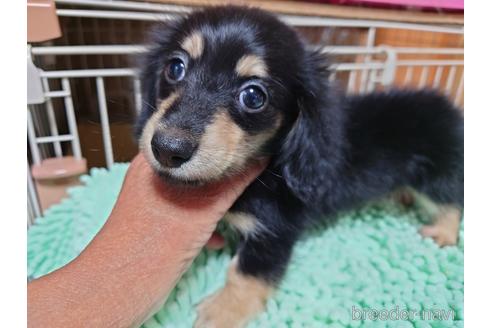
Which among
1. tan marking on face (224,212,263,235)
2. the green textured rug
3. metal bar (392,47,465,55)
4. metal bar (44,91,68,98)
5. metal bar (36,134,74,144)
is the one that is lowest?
the green textured rug

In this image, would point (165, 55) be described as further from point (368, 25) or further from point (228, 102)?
point (368, 25)

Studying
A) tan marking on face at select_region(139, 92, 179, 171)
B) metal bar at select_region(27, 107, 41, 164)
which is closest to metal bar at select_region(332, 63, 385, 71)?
tan marking on face at select_region(139, 92, 179, 171)

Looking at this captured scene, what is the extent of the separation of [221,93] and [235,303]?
0.52 m

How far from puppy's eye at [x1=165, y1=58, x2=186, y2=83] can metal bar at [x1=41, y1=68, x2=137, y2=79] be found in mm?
219

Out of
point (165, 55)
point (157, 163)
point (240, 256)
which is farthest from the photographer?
point (240, 256)

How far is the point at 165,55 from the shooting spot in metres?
0.97

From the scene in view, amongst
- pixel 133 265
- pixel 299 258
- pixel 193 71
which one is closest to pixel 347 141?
pixel 299 258

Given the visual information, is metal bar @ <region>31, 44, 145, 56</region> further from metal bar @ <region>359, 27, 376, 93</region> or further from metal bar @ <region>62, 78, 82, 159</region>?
metal bar @ <region>359, 27, 376, 93</region>

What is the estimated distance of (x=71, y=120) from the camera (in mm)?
1223

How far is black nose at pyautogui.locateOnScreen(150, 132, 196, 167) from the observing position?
2.33 ft

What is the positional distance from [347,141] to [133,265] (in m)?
0.66

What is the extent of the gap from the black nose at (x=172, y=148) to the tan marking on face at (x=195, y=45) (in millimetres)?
238

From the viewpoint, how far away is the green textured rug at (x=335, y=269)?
0.99 meters

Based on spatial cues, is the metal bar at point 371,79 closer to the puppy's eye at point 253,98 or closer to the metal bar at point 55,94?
the puppy's eye at point 253,98
